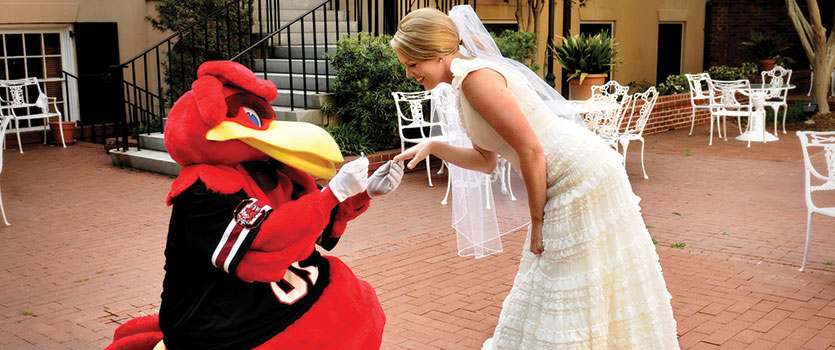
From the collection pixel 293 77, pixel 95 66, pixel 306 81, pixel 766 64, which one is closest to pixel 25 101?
pixel 95 66

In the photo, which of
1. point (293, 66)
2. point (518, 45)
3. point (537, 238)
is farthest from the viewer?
point (518, 45)

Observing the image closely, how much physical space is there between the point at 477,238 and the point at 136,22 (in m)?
10.8

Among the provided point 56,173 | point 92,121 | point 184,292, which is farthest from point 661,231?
point 92,121

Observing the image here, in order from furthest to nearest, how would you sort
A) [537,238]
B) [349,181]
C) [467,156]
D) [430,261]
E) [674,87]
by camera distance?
[674,87]
[430,261]
[467,156]
[537,238]
[349,181]

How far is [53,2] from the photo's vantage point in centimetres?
1202

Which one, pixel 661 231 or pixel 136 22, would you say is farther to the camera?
pixel 136 22

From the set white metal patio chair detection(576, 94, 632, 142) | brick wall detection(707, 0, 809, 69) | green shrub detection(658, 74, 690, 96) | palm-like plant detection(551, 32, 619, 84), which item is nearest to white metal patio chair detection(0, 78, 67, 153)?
palm-like plant detection(551, 32, 619, 84)

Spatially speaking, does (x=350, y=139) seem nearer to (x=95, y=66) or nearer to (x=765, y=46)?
(x=95, y=66)

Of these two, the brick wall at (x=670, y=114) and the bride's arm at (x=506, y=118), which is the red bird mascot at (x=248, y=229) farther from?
the brick wall at (x=670, y=114)

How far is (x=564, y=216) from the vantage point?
2.98 meters

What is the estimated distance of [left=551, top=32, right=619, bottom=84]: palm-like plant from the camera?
10852 mm

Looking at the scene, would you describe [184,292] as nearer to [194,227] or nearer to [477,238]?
[194,227]

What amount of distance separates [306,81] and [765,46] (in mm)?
12186

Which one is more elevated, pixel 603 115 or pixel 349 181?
pixel 349 181
